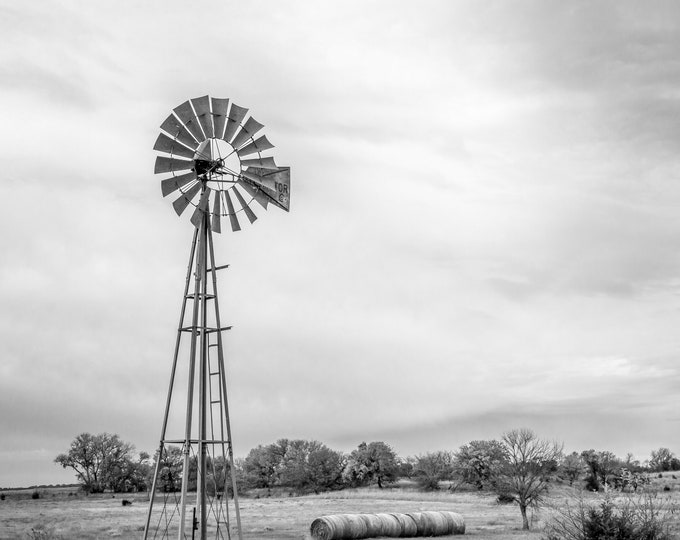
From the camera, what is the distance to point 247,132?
18438 mm

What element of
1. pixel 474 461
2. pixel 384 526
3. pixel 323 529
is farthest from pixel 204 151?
pixel 474 461

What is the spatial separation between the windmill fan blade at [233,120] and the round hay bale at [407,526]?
71.2ft

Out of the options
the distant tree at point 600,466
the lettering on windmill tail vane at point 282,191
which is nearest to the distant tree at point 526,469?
the lettering on windmill tail vane at point 282,191

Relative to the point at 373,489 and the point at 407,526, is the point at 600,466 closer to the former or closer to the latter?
the point at 373,489

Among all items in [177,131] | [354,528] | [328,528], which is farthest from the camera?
[354,528]

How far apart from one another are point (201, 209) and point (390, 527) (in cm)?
2048

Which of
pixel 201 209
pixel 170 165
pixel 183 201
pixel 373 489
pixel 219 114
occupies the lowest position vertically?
pixel 373 489

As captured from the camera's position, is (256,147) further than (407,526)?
No

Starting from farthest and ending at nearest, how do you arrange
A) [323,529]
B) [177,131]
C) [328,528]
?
1. [323,529]
2. [328,528]
3. [177,131]

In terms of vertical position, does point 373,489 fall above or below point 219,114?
below

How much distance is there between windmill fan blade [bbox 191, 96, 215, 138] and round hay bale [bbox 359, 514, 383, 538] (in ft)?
67.9

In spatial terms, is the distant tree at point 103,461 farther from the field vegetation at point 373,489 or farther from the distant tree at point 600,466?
the distant tree at point 600,466

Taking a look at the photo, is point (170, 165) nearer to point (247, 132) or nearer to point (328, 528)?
point (247, 132)

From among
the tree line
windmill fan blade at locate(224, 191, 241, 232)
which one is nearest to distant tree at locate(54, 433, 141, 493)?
the tree line
